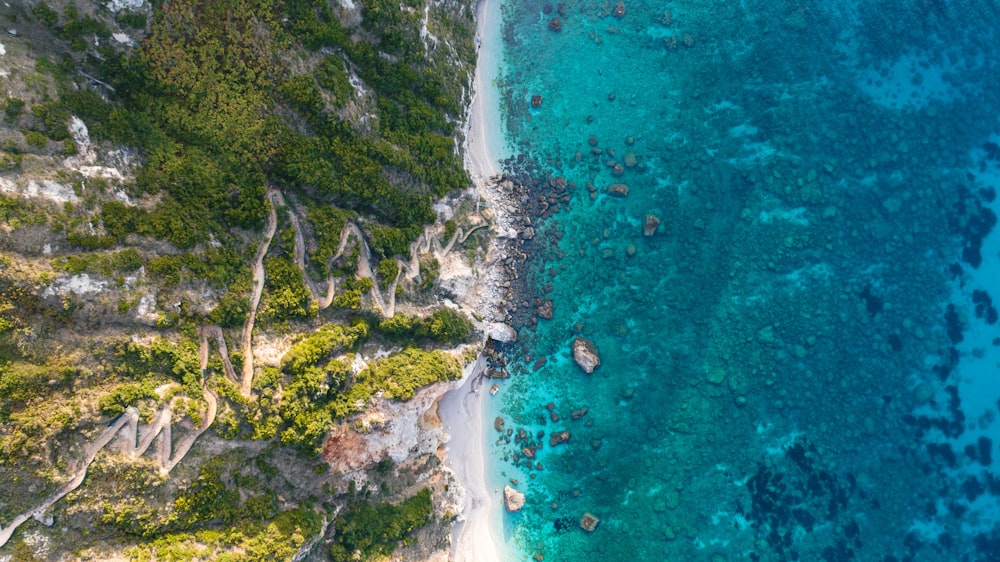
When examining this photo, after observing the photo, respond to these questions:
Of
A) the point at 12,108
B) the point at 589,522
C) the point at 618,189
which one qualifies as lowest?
the point at 589,522

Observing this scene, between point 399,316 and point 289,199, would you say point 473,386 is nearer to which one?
point 399,316

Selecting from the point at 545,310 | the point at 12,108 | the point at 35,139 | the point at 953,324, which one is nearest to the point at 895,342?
the point at 953,324

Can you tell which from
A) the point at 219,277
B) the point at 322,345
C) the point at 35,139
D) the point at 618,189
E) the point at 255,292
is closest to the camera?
the point at 35,139

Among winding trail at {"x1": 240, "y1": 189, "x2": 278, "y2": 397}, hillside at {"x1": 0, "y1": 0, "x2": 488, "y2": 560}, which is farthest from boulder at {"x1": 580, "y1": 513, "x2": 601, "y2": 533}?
winding trail at {"x1": 240, "y1": 189, "x2": 278, "y2": 397}

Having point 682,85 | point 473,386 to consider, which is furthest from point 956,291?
point 473,386

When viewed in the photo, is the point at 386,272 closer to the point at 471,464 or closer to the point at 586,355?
the point at 586,355

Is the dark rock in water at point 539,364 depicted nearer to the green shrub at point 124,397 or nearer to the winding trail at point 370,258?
the winding trail at point 370,258

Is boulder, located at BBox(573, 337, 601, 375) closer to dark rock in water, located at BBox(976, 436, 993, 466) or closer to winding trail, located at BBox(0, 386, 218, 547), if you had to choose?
winding trail, located at BBox(0, 386, 218, 547)

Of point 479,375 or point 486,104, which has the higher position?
point 486,104
